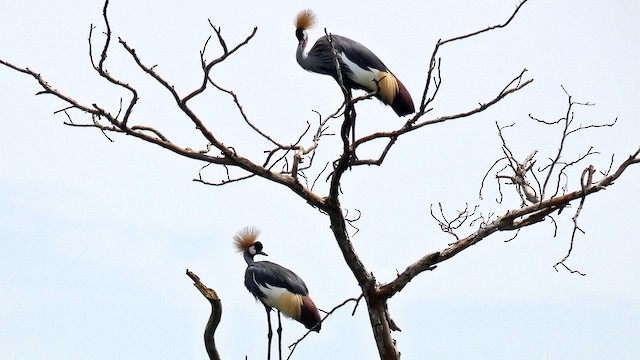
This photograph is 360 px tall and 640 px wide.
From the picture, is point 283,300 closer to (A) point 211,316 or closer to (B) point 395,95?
(B) point 395,95

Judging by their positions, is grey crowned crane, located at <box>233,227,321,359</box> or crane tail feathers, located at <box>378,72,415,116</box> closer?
crane tail feathers, located at <box>378,72,415,116</box>

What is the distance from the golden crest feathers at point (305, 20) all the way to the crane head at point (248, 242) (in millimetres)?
2584

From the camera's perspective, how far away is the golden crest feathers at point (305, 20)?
8.51m

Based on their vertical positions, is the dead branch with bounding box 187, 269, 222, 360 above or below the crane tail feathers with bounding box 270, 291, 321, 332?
below

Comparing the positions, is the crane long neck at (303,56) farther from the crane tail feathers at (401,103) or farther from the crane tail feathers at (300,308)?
the crane tail feathers at (300,308)

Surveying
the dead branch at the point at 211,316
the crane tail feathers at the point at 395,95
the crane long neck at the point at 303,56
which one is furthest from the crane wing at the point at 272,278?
the dead branch at the point at 211,316

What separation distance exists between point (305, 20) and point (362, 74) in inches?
37.5

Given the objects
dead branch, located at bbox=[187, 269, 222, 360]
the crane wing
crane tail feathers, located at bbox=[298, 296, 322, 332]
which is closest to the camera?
dead branch, located at bbox=[187, 269, 222, 360]

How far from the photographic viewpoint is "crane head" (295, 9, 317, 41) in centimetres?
848

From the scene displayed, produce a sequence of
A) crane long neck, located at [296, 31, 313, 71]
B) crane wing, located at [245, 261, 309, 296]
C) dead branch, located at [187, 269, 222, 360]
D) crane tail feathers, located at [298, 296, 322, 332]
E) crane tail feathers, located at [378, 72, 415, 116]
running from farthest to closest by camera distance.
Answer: crane wing, located at [245, 261, 309, 296] < crane tail feathers, located at [298, 296, 322, 332] < crane long neck, located at [296, 31, 313, 71] < crane tail feathers, located at [378, 72, 415, 116] < dead branch, located at [187, 269, 222, 360]

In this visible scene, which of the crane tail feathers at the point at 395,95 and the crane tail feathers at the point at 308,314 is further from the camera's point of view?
the crane tail feathers at the point at 308,314

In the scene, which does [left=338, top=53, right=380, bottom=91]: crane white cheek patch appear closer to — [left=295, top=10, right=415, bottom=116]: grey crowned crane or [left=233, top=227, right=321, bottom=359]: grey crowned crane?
[left=295, top=10, right=415, bottom=116]: grey crowned crane

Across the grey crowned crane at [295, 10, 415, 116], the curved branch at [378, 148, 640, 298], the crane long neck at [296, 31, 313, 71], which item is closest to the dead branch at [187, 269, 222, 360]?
the curved branch at [378, 148, 640, 298]

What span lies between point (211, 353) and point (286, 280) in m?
2.96
